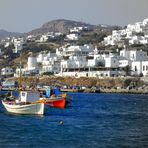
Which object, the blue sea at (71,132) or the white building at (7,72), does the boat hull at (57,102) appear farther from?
the white building at (7,72)

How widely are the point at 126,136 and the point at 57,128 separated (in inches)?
241

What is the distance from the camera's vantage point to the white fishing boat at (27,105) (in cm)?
4700

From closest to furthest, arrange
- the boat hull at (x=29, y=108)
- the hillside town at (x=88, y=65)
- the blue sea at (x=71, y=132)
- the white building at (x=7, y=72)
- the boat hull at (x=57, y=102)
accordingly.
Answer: the blue sea at (x=71, y=132), the boat hull at (x=29, y=108), the boat hull at (x=57, y=102), the hillside town at (x=88, y=65), the white building at (x=7, y=72)

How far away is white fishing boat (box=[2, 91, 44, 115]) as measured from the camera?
154 ft

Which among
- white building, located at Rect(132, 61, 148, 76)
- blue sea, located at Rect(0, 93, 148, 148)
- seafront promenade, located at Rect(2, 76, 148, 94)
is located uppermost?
white building, located at Rect(132, 61, 148, 76)

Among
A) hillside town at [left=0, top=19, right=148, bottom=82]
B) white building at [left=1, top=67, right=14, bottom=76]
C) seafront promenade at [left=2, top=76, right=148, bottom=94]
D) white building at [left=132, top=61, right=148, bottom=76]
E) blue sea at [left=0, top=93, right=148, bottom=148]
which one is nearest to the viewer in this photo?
blue sea at [left=0, top=93, right=148, bottom=148]

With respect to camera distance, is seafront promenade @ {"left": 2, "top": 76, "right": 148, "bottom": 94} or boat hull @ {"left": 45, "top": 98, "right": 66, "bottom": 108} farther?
seafront promenade @ {"left": 2, "top": 76, "right": 148, "bottom": 94}

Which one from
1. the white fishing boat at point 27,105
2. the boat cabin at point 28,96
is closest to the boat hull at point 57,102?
the boat cabin at point 28,96

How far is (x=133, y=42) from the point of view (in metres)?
192

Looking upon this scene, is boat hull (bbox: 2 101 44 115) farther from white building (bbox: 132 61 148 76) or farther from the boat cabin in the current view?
white building (bbox: 132 61 148 76)

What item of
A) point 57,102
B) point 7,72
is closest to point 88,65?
point 7,72

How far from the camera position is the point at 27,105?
46906 mm

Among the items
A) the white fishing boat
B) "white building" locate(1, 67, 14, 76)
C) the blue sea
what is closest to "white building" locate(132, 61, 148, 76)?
"white building" locate(1, 67, 14, 76)

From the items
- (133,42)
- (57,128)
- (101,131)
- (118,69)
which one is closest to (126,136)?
(101,131)
